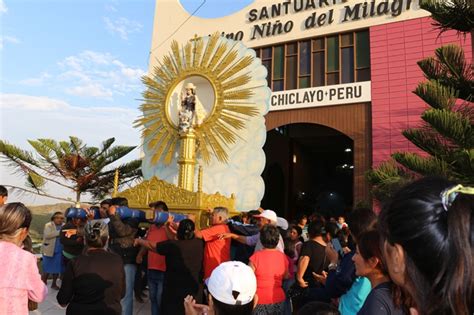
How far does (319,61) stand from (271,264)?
9.01 metres

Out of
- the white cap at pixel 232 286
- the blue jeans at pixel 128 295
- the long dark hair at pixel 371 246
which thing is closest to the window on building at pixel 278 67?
the blue jeans at pixel 128 295

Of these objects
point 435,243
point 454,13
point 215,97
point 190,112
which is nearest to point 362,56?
point 454,13

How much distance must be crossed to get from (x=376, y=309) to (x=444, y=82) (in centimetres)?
677

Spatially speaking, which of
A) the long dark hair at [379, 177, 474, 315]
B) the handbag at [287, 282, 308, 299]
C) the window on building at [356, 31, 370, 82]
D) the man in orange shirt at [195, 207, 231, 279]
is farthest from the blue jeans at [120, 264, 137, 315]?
the window on building at [356, 31, 370, 82]

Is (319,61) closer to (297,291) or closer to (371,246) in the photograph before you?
(297,291)

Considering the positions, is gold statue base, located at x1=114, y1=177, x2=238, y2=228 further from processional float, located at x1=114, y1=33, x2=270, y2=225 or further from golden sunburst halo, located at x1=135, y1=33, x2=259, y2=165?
golden sunburst halo, located at x1=135, y1=33, x2=259, y2=165

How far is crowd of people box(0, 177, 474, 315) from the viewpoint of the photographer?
802mm

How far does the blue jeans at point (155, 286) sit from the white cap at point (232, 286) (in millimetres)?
2735

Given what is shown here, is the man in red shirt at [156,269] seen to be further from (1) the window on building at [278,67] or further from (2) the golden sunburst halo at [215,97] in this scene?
(1) the window on building at [278,67]

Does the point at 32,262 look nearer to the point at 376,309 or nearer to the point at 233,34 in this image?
the point at 376,309

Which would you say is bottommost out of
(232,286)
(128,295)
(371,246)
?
(128,295)

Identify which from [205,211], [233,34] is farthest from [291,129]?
[205,211]

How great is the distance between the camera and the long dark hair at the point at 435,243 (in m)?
0.76

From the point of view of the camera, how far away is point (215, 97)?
7.66 metres
